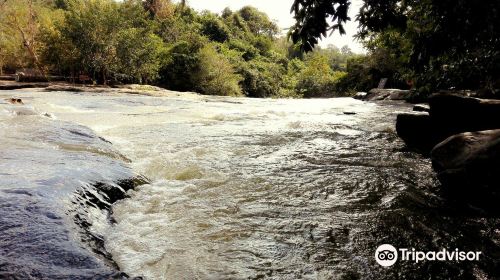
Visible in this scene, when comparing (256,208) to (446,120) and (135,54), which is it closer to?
(446,120)

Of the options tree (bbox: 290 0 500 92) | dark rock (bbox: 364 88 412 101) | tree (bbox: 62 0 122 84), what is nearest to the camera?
tree (bbox: 290 0 500 92)

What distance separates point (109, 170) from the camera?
12.3ft

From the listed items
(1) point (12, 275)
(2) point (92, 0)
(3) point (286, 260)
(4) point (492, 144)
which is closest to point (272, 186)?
(3) point (286, 260)

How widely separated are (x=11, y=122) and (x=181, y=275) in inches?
203

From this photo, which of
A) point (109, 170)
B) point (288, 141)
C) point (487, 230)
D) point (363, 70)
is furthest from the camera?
point (363, 70)

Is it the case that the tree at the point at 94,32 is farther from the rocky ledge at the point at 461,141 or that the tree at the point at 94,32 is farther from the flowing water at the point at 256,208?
the rocky ledge at the point at 461,141

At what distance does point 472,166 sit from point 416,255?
1.56m

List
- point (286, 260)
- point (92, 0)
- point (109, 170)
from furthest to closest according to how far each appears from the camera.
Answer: point (92, 0) → point (109, 170) → point (286, 260)

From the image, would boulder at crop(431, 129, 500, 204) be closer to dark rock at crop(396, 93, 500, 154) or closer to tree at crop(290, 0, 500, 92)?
tree at crop(290, 0, 500, 92)

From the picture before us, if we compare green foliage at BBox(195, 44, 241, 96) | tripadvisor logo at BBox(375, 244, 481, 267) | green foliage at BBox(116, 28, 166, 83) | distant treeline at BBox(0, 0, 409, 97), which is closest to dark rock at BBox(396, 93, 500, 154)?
tripadvisor logo at BBox(375, 244, 481, 267)

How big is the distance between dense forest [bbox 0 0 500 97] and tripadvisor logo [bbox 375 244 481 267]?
1659mm

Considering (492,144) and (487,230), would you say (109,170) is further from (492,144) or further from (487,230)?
(492,144)

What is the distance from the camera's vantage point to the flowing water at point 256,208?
2.36 meters

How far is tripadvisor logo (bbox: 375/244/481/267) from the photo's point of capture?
2.46m
